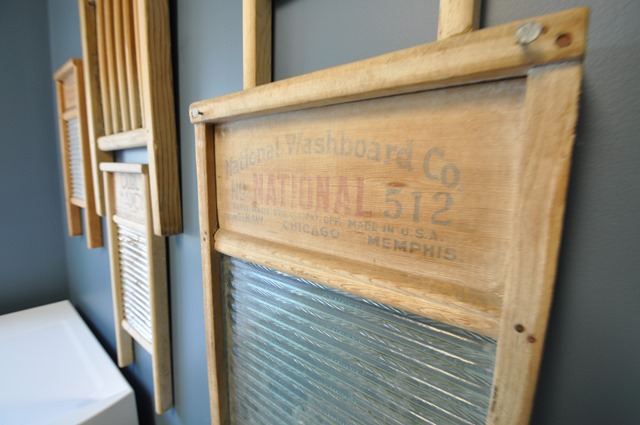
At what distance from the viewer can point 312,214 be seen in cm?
53

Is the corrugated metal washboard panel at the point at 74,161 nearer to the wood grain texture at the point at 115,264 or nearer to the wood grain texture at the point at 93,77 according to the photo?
the wood grain texture at the point at 93,77

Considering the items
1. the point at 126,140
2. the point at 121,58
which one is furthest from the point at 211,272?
the point at 121,58

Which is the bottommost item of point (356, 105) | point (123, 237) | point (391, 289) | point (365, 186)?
point (123, 237)

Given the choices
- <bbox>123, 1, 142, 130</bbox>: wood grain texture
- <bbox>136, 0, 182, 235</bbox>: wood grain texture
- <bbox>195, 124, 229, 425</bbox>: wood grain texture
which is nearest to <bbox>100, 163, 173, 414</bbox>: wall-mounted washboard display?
<bbox>136, 0, 182, 235</bbox>: wood grain texture

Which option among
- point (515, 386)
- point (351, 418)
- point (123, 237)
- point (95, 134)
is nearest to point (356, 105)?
point (515, 386)

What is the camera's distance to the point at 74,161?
6.31ft

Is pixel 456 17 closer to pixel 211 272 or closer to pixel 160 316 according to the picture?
pixel 211 272

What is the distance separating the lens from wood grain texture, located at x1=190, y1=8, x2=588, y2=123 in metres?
0.29

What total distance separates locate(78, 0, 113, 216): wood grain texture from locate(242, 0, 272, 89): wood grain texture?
3.78 feet

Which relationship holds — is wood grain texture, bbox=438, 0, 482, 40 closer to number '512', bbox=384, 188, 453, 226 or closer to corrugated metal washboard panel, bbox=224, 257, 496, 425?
number '512', bbox=384, 188, 453, 226

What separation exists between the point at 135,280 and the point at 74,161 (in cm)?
124

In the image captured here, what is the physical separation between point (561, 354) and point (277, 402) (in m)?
0.58

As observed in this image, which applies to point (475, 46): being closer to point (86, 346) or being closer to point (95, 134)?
point (95, 134)

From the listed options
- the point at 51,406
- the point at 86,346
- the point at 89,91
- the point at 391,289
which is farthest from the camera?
the point at 86,346
